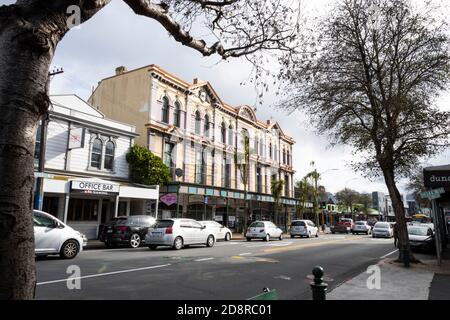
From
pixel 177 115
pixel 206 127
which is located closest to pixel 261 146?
pixel 206 127

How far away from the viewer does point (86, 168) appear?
2145cm

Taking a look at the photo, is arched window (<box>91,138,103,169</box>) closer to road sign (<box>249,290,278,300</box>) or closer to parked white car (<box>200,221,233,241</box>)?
parked white car (<box>200,221,233,241</box>)

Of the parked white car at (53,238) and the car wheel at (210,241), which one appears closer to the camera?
the parked white car at (53,238)

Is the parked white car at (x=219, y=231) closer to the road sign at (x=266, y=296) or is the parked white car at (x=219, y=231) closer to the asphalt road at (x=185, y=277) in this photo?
the asphalt road at (x=185, y=277)

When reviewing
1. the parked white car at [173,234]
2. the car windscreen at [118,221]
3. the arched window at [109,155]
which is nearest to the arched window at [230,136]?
the arched window at [109,155]

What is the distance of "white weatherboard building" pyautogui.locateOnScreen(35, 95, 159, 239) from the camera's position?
19.2 m

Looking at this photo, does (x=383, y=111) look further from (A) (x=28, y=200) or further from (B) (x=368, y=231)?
(B) (x=368, y=231)

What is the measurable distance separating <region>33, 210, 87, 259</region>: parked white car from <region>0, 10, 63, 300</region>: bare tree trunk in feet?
34.6

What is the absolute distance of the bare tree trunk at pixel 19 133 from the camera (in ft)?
7.43

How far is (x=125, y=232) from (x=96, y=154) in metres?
6.68

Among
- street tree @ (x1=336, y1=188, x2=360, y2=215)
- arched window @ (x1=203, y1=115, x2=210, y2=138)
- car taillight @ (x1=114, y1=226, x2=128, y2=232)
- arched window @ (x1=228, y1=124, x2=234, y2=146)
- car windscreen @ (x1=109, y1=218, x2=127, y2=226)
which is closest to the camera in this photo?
car taillight @ (x1=114, y1=226, x2=128, y2=232)

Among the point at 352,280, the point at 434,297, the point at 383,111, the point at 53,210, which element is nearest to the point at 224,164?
the point at 53,210

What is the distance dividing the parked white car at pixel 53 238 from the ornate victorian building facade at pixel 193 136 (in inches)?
433

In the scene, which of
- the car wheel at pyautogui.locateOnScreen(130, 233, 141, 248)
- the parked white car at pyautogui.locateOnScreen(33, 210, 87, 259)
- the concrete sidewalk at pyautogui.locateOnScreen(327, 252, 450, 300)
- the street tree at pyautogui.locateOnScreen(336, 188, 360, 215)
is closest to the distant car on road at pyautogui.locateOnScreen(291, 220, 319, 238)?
the car wheel at pyautogui.locateOnScreen(130, 233, 141, 248)
